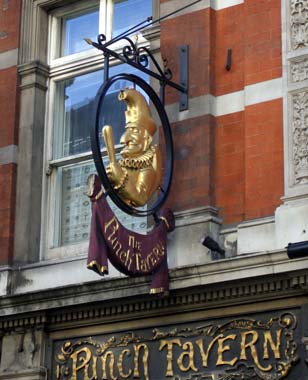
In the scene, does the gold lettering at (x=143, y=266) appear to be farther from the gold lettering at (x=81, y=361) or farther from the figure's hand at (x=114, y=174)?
the gold lettering at (x=81, y=361)

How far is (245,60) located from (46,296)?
350 cm

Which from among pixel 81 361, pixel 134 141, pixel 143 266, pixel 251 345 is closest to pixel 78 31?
pixel 134 141

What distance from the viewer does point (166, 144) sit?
13.2 meters

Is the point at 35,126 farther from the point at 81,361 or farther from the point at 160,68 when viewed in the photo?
the point at 81,361

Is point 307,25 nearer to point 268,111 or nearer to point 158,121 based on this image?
point 268,111

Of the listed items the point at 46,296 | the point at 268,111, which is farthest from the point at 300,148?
the point at 46,296

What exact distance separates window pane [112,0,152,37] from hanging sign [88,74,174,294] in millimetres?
1860

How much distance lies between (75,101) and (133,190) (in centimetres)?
288

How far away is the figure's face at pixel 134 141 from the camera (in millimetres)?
12984

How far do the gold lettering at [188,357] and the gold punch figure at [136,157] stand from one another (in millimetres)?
1588

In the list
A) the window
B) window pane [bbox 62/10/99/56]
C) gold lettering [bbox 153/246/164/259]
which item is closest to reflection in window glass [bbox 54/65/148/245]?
the window

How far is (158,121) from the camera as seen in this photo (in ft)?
45.3

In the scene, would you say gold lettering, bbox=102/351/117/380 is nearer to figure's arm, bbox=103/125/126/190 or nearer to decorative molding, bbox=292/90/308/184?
figure's arm, bbox=103/125/126/190

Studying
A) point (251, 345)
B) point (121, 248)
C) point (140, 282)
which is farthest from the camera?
point (140, 282)
